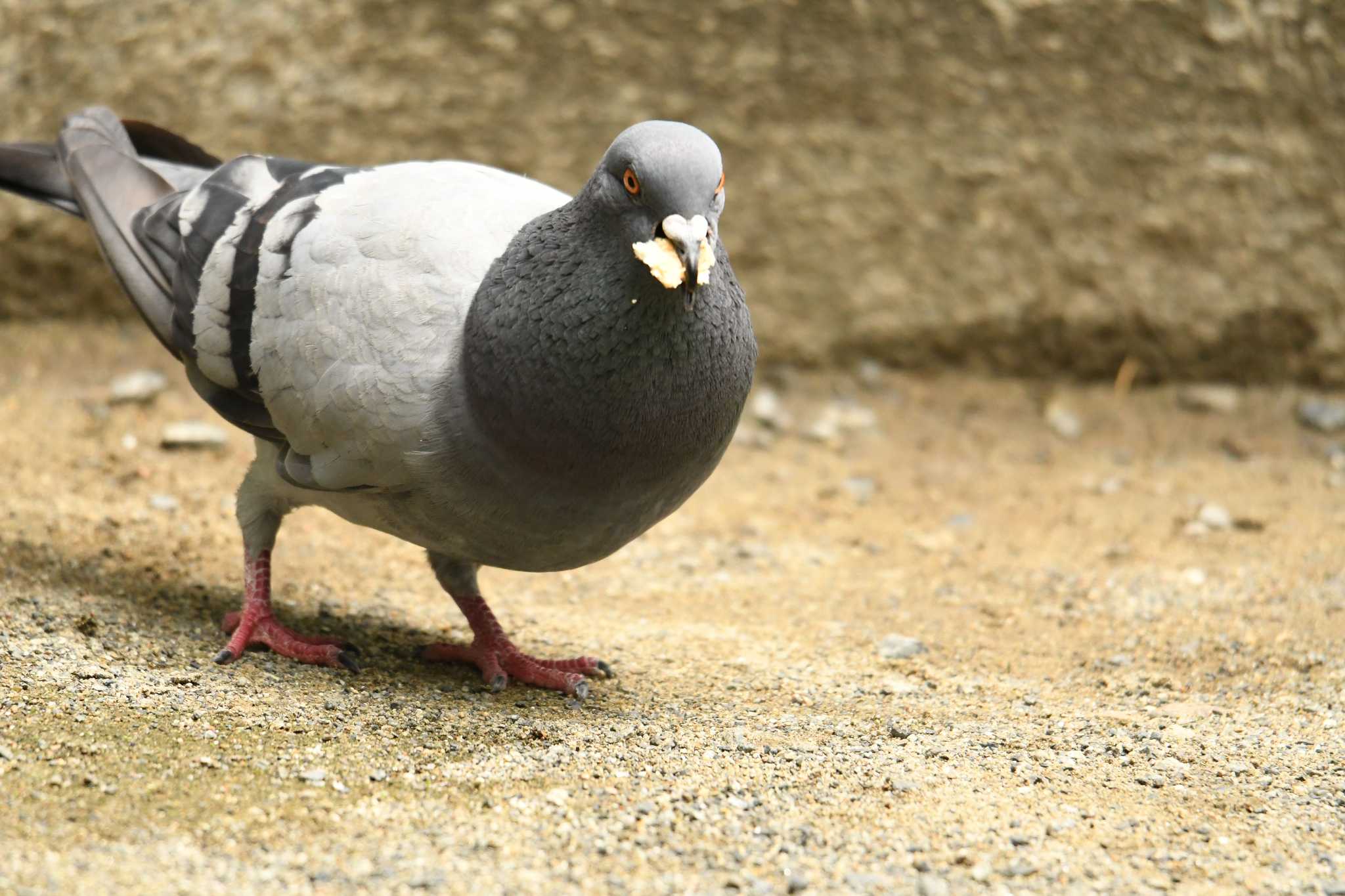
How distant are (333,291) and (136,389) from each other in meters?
3.21

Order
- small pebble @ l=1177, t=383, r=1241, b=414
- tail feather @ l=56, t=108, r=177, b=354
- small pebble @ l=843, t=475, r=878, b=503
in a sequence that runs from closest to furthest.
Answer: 1. tail feather @ l=56, t=108, r=177, b=354
2. small pebble @ l=843, t=475, r=878, b=503
3. small pebble @ l=1177, t=383, r=1241, b=414

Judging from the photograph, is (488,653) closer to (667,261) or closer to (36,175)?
(667,261)

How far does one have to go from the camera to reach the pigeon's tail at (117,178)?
456 centimetres

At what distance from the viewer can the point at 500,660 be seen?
4.44 meters

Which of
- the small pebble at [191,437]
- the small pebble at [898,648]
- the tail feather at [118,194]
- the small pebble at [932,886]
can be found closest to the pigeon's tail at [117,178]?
the tail feather at [118,194]

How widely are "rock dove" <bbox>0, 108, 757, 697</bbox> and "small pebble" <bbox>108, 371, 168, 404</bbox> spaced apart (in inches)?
83.1

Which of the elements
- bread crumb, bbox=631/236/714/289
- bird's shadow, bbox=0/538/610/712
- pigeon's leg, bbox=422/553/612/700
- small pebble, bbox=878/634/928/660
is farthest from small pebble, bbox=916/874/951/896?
small pebble, bbox=878/634/928/660

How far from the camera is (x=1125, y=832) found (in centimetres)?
322

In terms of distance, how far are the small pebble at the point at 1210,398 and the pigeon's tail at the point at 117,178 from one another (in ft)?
17.0

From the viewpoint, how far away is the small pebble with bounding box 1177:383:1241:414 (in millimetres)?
7387

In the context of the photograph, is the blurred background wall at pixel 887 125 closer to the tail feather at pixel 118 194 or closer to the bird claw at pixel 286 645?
the tail feather at pixel 118 194

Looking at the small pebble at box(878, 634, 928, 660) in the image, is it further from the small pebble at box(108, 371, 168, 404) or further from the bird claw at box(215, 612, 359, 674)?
the small pebble at box(108, 371, 168, 404)

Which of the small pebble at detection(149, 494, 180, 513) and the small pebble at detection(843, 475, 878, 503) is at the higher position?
the small pebble at detection(149, 494, 180, 513)

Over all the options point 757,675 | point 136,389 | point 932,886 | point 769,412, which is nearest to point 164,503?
point 136,389
